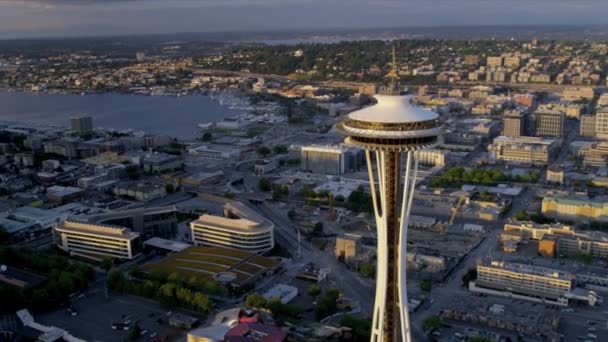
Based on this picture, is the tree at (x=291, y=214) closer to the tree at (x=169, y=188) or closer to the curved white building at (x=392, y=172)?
the tree at (x=169, y=188)

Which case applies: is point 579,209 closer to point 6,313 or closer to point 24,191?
point 6,313

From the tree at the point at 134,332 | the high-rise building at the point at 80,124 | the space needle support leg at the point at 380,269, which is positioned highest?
the space needle support leg at the point at 380,269

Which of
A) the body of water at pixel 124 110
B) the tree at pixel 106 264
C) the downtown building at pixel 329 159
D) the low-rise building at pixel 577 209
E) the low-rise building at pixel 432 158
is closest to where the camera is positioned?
the tree at pixel 106 264

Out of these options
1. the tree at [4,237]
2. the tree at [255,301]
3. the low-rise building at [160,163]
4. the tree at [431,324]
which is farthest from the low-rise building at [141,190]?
the tree at [431,324]

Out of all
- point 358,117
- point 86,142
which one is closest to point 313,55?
point 86,142

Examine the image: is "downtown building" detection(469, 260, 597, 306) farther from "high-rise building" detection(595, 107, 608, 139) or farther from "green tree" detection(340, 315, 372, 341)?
"high-rise building" detection(595, 107, 608, 139)

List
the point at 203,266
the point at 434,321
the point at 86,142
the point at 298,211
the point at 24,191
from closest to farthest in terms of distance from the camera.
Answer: the point at 434,321
the point at 203,266
the point at 298,211
the point at 24,191
the point at 86,142
